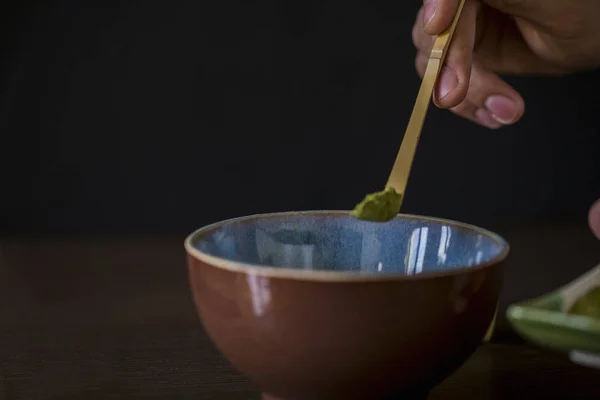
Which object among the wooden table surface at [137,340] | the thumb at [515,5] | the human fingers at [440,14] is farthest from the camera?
the thumb at [515,5]

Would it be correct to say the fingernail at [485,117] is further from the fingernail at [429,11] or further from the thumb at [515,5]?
the fingernail at [429,11]

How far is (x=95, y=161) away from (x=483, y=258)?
1.04m

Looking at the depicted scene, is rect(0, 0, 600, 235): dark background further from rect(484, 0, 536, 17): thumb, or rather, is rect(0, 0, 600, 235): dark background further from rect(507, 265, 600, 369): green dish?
rect(507, 265, 600, 369): green dish

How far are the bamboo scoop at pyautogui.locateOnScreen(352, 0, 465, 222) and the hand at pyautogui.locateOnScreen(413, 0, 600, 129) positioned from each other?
24 mm

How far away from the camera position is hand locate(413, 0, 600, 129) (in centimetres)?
58

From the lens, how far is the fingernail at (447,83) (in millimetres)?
580

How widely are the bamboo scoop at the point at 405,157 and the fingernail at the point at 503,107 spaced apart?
0.23m

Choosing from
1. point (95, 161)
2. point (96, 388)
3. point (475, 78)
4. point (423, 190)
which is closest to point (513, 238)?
point (475, 78)

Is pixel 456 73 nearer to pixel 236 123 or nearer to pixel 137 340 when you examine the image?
pixel 137 340

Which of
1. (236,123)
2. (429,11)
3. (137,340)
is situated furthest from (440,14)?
(236,123)

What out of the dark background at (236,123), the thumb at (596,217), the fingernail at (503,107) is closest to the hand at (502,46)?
the fingernail at (503,107)

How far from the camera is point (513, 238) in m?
0.95

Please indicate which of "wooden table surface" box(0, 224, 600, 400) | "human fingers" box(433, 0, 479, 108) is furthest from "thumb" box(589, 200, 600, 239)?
"human fingers" box(433, 0, 479, 108)

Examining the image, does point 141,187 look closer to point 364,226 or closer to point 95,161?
point 95,161
